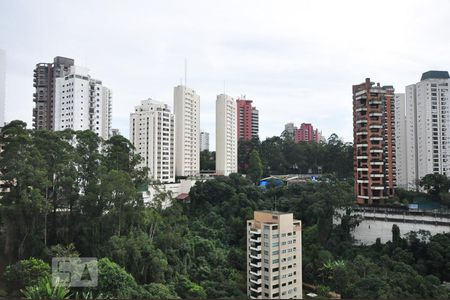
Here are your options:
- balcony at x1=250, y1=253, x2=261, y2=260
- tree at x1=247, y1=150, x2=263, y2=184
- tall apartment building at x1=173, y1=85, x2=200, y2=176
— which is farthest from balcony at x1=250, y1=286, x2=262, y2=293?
tall apartment building at x1=173, y1=85, x2=200, y2=176

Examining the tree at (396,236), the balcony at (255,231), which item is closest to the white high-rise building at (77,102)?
the balcony at (255,231)

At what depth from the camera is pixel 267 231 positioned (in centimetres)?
806

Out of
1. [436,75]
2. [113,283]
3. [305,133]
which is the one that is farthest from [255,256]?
[305,133]

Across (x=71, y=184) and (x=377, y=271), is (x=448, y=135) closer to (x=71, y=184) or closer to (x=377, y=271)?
(x=377, y=271)

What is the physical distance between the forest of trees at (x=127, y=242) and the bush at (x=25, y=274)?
0.02 meters

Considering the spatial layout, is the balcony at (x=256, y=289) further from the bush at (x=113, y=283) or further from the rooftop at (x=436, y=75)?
the rooftop at (x=436, y=75)

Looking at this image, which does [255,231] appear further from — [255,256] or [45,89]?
[45,89]

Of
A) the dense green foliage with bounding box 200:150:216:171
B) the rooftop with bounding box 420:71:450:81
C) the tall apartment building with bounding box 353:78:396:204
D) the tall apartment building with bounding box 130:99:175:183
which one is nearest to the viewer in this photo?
the tall apartment building with bounding box 353:78:396:204

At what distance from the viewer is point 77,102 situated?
52.4 ft

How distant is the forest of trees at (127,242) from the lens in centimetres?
655

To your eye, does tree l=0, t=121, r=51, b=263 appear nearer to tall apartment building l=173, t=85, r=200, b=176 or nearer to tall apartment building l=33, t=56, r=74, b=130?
tall apartment building l=173, t=85, r=200, b=176

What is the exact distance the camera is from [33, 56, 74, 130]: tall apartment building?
65.7 ft

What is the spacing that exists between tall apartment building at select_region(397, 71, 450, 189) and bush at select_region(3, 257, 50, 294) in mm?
14660

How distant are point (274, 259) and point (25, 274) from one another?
501 centimetres
